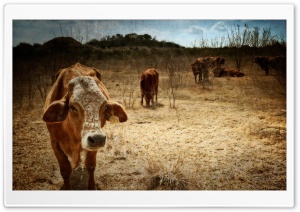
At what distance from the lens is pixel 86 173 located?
12.8 ft

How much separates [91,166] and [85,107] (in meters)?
0.81

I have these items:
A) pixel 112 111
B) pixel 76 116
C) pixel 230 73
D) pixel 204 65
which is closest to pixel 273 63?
pixel 230 73

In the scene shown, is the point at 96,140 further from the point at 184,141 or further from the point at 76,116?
the point at 184,141

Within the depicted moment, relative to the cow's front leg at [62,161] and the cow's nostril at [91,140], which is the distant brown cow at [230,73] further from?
the cow's front leg at [62,161]

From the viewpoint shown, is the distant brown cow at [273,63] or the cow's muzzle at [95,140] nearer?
the cow's muzzle at [95,140]

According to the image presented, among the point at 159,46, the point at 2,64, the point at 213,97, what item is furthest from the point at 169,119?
the point at 2,64

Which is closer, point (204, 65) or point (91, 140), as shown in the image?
point (91, 140)

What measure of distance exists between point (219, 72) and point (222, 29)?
18.0 inches

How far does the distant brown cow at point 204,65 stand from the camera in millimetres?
4000

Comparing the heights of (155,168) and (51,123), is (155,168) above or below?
below

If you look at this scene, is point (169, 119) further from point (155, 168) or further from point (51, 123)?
point (51, 123)

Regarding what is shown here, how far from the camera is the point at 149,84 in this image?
3.96 metres

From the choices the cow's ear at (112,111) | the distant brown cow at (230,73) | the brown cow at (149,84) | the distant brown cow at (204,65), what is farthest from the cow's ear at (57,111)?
the distant brown cow at (230,73)
